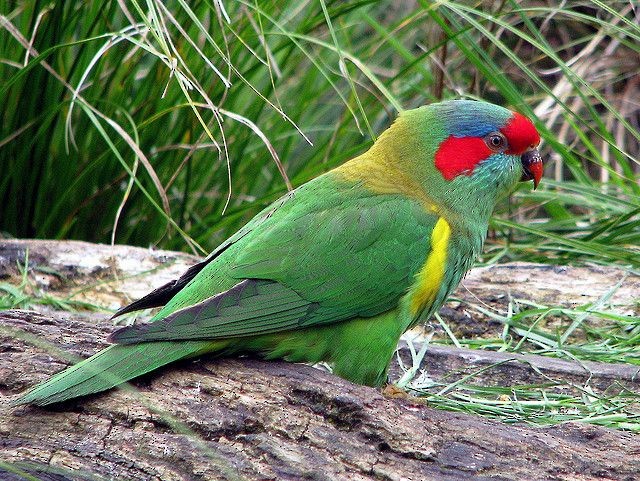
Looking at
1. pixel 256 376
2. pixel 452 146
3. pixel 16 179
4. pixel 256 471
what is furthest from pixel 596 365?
pixel 16 179

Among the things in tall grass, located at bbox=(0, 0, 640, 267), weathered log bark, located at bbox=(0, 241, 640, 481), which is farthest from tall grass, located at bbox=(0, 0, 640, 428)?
weathered log bark, located at bbox=(0, 241, 640, 481)

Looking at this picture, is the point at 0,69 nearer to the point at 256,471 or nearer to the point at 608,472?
the point at 256,471

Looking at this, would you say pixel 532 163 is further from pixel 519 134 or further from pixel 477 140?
pixel 477 140

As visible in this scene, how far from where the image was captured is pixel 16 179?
13.6 feet

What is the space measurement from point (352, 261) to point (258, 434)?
0.73m

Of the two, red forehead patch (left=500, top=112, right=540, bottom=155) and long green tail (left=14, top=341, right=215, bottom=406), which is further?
red forehead patch (left=500, top=112, right=540, bottom=155)

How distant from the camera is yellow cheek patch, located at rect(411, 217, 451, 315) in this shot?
285 cm

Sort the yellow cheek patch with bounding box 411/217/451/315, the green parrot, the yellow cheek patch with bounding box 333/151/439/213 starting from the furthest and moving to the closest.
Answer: the yellow cheek patch with bounding box 333/151/439/213
the yellow cheek patch with bounding box 411/217/451/315
the green parrot

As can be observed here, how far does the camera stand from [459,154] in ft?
10.3

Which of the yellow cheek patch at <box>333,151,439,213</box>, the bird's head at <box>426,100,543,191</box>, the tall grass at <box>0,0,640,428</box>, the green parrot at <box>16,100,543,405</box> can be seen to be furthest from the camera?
the tall grass at <box>0,0,640,428</box>

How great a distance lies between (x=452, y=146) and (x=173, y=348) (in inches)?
48.3

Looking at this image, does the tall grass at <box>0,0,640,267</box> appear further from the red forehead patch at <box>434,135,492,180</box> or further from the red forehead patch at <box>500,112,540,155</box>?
the red forehead patch at <box>434,135,492,180</box>

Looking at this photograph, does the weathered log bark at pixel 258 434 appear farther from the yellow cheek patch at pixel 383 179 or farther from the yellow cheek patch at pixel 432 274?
the yellow cheek patch at pixel 383 179

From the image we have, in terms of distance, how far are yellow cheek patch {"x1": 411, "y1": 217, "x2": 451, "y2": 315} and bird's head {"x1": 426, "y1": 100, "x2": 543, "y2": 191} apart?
0.27 m
